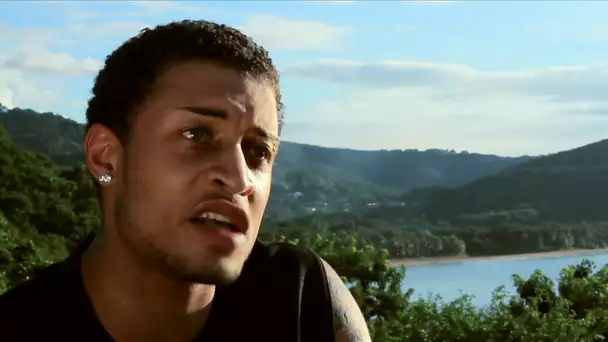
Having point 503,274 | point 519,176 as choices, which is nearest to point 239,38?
point 503,274

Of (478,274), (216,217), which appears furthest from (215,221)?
(478,274)

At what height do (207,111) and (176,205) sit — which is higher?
(207,111)

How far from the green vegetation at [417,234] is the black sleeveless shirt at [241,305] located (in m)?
1.71

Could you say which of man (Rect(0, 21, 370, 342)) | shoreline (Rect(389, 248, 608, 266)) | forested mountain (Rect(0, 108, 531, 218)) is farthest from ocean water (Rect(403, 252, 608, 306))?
man (Rect(0, 21, 370, 342))

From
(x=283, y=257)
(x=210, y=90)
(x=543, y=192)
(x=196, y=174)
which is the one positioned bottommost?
(x=283, y=257)

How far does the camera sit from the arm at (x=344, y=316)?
1430 millimetres

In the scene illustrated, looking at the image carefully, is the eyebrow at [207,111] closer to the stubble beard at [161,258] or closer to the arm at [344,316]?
the stubble beard at [161,258]

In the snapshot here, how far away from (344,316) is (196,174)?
405 millimetres

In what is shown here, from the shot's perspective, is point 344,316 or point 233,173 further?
point 344,316

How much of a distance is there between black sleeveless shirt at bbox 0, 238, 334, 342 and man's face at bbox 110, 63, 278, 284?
0.44ft

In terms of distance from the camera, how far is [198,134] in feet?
3.94

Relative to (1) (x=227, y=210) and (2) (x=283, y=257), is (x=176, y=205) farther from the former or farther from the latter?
(2) (x=283, y=257)

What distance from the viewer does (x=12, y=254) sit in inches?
175

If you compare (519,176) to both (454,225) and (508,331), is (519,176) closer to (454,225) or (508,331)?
(454,225)
